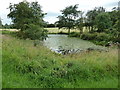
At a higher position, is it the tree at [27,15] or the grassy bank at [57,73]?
the tree at [27,15]

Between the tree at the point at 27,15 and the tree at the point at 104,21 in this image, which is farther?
the tree at the point at 104,21

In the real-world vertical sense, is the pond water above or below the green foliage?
below

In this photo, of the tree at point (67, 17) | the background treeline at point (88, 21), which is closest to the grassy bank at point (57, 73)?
the background treeline at point (88, 21)

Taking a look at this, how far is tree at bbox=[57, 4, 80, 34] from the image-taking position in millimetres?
53500

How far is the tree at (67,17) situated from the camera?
5350 centimetres

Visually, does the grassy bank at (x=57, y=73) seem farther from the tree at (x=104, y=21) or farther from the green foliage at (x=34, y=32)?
the tree at (x=104, y=21)

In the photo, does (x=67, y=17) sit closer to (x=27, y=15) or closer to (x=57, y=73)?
(x=27, y=15)

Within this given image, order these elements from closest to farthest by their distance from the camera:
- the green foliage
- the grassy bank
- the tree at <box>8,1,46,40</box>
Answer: the grassy bank, the green foliage, the tree at <box>8,1,46,40</box>

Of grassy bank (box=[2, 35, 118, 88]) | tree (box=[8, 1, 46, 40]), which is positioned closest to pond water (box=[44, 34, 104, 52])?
tree (box=[8, 1, 46, 40])

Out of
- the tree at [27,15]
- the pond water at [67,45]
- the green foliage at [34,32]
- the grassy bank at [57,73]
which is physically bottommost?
the pond water at [67,45]

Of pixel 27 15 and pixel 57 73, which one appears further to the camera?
pixel 27 15

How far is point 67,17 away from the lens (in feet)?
182

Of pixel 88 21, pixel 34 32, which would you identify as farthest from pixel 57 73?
pixel 88 21

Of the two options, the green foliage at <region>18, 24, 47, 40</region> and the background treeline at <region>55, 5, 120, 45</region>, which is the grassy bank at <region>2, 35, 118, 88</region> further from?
the background treeline at <region>55, 5, 120, 45</region>
